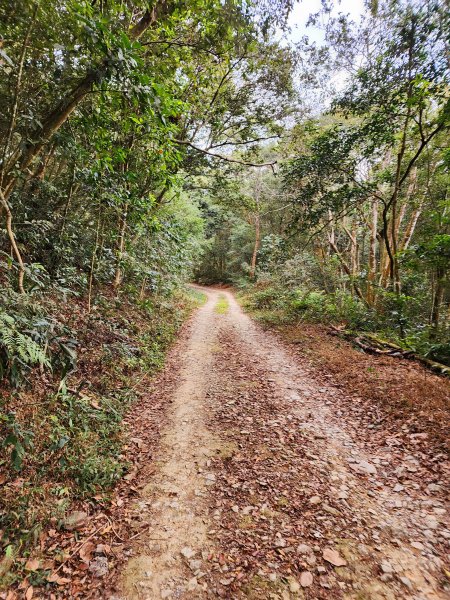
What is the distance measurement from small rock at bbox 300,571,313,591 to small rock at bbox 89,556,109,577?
1744 millimetres

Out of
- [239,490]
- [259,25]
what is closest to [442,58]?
[259,25]

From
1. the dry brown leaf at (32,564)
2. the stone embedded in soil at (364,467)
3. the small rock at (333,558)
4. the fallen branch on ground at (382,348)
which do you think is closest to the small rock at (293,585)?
the small rock at (333,558)

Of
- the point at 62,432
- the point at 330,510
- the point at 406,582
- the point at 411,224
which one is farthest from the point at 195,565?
the point at 411,224

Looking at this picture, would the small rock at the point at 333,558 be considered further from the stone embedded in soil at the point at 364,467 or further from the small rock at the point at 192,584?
the stone embedded in soil at the point at 364,467

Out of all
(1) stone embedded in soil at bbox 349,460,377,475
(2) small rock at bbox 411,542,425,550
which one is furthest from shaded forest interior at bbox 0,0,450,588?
(2) small rock at bbox 411,542,425,550

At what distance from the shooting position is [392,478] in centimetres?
363

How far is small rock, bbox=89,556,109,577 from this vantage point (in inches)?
98.9

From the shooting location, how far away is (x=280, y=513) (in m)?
3.11

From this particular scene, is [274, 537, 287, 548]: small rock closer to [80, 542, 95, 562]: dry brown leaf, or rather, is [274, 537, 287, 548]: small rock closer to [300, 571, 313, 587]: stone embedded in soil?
[300, 571, 313, 587]: stone embedded in soil

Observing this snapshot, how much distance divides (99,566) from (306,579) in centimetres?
187

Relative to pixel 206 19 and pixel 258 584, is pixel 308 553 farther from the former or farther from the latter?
pixel 206 19

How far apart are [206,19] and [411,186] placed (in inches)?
388

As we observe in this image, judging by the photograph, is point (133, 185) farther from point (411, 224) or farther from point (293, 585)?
point (411, 224)

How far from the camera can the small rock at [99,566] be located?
2.51m
